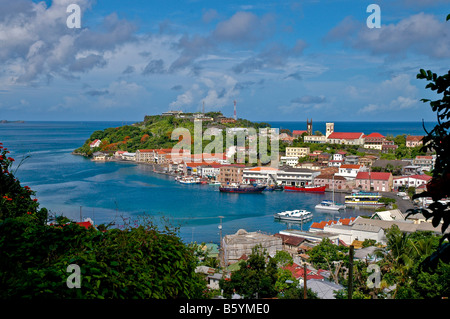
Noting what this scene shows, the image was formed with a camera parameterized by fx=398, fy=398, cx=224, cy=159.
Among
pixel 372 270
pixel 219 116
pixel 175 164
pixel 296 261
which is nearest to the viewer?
pixel 372 270

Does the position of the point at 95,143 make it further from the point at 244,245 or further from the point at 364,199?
the point at 244,245

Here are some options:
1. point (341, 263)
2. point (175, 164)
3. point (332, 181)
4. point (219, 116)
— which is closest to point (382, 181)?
point (332, 181)

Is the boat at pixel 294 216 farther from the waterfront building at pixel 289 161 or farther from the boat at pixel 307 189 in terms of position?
the waterfront building at pixel 289 161

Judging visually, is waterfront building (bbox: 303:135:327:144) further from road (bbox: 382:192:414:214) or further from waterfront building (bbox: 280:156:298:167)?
road (bbox: 382:192:414:214)

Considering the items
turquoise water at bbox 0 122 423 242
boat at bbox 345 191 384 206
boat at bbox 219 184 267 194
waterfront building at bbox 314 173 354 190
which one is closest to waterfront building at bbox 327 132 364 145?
waterfront building at bbox 314 173 354 190

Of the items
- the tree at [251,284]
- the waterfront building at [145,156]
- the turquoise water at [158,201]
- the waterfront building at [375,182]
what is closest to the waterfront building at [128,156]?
the waterfront building at [145,156]
